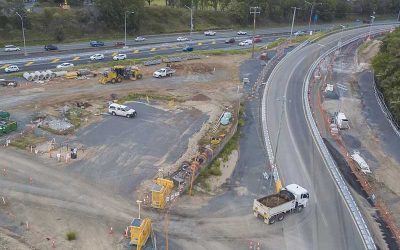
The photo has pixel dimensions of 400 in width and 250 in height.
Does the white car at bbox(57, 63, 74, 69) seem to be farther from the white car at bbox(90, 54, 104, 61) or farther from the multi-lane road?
the white car at bbox(90, 54, 104, 61)

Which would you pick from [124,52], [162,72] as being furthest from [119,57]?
[162,72]

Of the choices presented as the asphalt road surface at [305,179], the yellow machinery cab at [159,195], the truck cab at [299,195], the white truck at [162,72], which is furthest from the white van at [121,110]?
the truck cab at [299,195]

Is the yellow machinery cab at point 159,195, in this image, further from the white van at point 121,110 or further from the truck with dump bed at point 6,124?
the truck with dump bed at point 6,124

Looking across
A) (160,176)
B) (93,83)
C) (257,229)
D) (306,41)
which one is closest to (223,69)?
(93,83)

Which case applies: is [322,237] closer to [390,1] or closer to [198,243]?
[198,243]

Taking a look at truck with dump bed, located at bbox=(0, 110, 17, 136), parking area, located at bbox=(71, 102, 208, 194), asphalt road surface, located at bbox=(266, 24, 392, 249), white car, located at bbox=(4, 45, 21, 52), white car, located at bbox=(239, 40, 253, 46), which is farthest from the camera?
white car, located at bbox=(239, 40, 253, 46)

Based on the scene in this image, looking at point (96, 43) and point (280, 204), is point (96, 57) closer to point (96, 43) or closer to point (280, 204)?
point (96, 43)

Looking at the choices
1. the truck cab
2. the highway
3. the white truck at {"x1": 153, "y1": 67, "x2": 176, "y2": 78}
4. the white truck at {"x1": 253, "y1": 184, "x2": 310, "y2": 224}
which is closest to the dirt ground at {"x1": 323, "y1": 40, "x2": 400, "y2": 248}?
the truck cab
